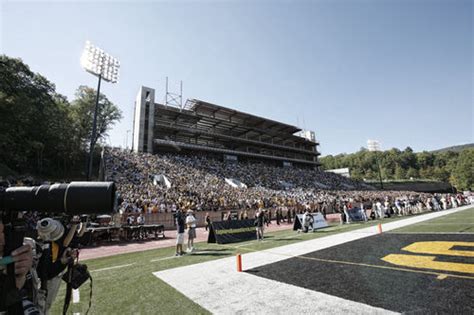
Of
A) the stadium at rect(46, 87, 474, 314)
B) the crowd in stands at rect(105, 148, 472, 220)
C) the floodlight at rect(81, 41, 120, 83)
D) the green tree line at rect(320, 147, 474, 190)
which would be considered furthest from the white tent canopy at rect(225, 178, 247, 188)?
the green tree line at rect(320, 147, 474, 190)

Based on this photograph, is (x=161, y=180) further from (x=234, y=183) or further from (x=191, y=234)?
(x=191, y=234)

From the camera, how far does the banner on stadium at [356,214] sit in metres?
18.0

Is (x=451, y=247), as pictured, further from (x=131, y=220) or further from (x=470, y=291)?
(x=131, y=220)

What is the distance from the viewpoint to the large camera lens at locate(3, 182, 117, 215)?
5.52 feet

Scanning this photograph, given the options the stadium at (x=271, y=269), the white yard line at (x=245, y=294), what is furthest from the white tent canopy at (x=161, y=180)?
the white yard line at (x=245, y=294)

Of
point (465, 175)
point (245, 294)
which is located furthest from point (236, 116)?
point (465, 175)

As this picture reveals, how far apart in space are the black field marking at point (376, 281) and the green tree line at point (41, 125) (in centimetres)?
2951

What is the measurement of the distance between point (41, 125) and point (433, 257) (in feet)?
127

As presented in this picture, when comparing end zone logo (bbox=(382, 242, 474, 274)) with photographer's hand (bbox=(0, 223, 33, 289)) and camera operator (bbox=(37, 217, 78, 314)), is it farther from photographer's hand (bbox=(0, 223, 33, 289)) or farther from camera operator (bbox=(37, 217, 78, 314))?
photographer's hand (bbox=(0, 223, 33, 289))

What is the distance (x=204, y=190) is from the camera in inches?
1008

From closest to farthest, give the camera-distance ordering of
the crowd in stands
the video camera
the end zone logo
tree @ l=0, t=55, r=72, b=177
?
the video camera, the end zone logo, the crowd in stands, tree @ l=0, t=55, r=72, b=177

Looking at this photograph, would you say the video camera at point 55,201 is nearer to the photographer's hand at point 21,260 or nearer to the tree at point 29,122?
the photographer's hand at point 21,260

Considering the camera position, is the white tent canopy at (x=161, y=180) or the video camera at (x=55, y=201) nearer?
the video camera at (x=55, y=201)

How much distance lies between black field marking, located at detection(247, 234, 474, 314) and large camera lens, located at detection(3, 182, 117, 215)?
4341 millimetres
